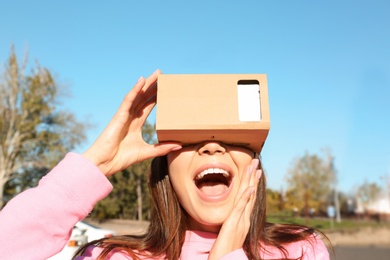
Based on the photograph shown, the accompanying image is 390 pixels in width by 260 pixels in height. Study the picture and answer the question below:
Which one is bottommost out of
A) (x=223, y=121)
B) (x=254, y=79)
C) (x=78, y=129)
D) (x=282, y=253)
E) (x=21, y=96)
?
(x=282, y=253)

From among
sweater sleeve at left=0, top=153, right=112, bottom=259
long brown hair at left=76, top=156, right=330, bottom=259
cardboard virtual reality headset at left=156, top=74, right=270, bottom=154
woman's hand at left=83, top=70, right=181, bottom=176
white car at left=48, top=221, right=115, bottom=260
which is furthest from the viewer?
white car at left=48, top=221, right=115, bottom=260

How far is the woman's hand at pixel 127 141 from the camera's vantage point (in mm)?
1491

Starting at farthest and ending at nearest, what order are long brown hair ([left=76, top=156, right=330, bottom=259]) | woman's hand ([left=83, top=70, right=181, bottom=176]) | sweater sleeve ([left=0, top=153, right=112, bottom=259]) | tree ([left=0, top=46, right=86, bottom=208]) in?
tree ([left=0, top=46, right=86, bottom=208]) → long brown hair ([left=76, top=156, right=330, bottom=259]) → woman's hand ([left=83, top=70, right=181, bottom=176]) → sweater sleeve ([left=0, top=153, right=112, bottom=259])

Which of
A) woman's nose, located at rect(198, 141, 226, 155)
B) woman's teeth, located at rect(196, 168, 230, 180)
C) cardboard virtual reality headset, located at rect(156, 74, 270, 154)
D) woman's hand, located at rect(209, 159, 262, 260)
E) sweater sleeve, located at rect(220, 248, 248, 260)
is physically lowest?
sweater sleeve, located at rect(220, 248, 248, 260)

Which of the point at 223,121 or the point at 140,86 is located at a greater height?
the point at 140,86

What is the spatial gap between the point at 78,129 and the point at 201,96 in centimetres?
1894

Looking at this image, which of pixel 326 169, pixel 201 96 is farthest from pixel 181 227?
pixel 326 169

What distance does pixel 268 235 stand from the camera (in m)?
1.72

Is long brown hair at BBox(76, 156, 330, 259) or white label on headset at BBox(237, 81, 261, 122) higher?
white label on headset at BBox(237, 81, 261, 122)

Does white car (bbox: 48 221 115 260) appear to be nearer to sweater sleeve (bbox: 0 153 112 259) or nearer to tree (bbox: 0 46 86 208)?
sweater sleeve (bbox: 0 153 112 259)

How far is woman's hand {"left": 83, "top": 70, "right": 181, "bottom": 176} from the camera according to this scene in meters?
1.49

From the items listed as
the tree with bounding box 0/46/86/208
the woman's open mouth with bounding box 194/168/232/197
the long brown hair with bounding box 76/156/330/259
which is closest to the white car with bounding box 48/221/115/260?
the long brown hair with bounding box 76/156/330/259

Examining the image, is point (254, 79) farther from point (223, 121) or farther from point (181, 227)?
point (181, 227)

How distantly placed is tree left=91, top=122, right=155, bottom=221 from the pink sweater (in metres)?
20.1
